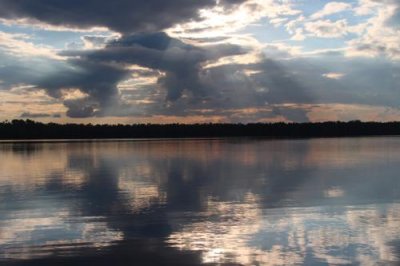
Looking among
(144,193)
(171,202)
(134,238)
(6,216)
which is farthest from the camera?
(144,193)

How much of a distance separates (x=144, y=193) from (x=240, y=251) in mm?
12206

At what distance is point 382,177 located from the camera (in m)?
31.2

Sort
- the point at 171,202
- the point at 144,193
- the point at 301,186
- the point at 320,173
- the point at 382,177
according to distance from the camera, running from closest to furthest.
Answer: the point at 171,202 < the point at 144,193 < the point at 301,186 < the point at 382,177 < the point at 320,173

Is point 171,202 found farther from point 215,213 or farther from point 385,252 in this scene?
point 385,252

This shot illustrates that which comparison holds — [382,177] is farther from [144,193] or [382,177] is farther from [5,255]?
[5,255]

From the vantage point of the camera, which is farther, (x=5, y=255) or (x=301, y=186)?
(x=301, y=186)

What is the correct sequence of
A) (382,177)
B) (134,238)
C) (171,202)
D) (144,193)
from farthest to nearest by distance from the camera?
(382,177) < (144,193) < (171,202) < (134,238)

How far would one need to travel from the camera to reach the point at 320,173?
34438mm

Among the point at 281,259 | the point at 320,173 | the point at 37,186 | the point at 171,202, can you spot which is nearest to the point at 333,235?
the point at 281,259

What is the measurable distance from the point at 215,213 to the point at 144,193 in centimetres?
667

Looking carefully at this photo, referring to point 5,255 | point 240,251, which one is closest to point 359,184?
point 240,251

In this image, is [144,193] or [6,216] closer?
[6,216]

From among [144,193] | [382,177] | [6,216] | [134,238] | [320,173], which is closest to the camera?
[134,238]

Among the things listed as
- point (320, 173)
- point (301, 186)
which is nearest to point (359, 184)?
point (301, 186)
